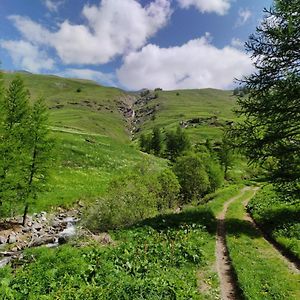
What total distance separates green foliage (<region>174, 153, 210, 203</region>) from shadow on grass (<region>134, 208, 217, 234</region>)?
31.9 meters

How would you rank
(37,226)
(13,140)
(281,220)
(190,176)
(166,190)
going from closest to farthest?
(281,220)
(13,140)
(37,226)
(166,190)
(190,176)

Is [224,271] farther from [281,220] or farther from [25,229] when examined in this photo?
[25,229]

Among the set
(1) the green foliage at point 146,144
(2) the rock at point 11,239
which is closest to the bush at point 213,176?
(2) the rock at point 11,239

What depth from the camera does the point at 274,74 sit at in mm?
24031

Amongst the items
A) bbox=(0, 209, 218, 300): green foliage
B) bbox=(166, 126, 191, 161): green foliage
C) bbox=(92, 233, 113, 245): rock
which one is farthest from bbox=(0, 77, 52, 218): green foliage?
bbox=(166, 126, 191, 161): green foliage

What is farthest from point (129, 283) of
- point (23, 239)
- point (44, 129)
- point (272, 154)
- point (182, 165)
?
point (182, 165)

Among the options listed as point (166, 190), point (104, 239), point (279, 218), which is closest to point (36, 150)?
point (166, 190)

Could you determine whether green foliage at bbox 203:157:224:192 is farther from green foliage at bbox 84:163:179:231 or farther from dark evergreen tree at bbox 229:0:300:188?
dark evergreen tree at bbox 229:0:300:188

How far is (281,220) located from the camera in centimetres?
2545

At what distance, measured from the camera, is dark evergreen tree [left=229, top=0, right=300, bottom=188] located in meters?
22.5

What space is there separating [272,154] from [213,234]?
21.0 feet

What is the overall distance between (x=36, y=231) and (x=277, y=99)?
28485mm

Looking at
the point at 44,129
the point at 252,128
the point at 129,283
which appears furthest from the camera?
the point at 44,129

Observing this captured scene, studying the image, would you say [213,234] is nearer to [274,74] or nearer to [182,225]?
[182,225]
